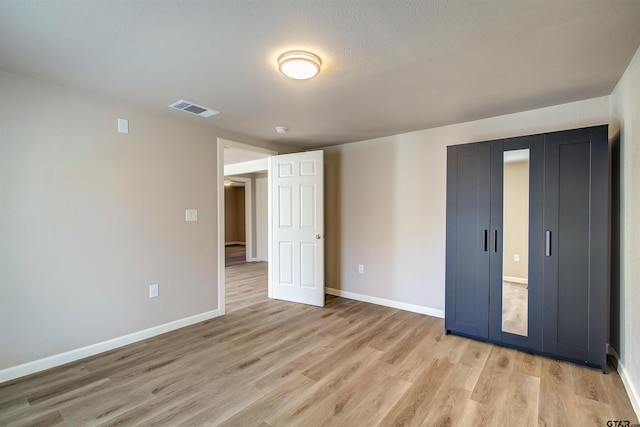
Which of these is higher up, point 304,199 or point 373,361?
point 304,199

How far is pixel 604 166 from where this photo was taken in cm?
235

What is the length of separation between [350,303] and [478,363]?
1.92 meters

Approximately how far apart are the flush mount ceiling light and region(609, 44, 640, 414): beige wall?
2.07m

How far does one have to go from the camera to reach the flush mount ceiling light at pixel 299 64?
1918 mm

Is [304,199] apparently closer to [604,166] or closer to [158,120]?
[158,120]

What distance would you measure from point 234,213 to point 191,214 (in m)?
8.57

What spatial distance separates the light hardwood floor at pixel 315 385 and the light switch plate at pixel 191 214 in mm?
1241

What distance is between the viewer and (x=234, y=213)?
38.6ft

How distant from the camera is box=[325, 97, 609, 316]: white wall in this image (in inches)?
136

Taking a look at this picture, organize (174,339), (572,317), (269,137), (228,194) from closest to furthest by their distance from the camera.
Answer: (572,317) → (174,339) → (269,137) → (228,194)

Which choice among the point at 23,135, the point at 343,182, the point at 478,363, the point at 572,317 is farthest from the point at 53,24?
the point at 572,317

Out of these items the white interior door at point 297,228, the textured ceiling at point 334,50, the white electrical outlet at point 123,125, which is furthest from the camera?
the white interior door at point 297,228

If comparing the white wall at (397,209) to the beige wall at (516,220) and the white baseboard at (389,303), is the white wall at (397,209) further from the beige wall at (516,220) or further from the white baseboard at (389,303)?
the beige wall at (516,220)

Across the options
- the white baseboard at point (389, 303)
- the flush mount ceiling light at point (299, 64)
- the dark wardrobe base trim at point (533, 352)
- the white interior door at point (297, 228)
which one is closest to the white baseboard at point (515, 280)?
the dark wardrobe base trim at point (533, 352)
